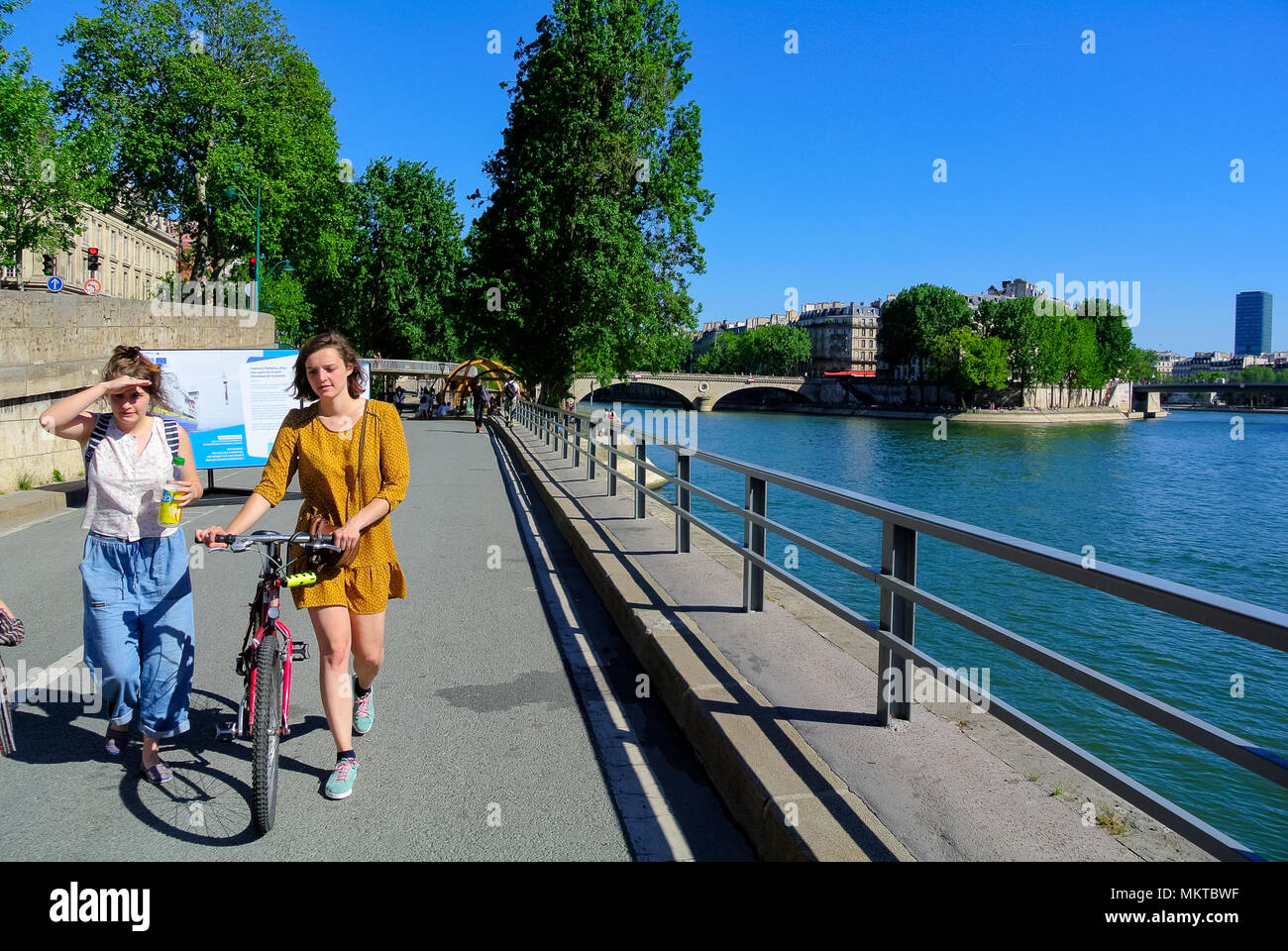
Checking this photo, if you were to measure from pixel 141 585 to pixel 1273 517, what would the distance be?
3236 centimetres

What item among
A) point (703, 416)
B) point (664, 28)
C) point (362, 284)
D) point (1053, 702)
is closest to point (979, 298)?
point (703, 416)

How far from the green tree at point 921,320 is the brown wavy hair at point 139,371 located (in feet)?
380

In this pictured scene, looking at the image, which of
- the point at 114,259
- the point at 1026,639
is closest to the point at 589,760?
the point at 1026,639

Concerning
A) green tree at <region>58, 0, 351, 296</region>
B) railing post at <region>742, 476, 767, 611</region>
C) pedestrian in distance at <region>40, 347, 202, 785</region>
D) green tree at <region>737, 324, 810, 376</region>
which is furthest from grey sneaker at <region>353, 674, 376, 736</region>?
green tree at <region>737, 324, 810, 376</region>

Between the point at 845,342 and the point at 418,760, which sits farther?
the point at 845,342

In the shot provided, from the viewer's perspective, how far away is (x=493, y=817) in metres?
3.77

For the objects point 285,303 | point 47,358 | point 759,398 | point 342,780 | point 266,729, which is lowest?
point 342,780

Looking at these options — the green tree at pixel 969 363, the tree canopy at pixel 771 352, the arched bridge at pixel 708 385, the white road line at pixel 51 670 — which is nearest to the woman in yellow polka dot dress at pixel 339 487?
the white road line at pixel 51 670

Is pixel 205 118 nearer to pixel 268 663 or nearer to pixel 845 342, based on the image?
pixel 268 663

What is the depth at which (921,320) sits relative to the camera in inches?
4737

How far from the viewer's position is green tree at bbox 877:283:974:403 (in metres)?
120

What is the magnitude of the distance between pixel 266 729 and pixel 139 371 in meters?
1.59

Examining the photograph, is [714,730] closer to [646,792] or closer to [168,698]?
[646,792]

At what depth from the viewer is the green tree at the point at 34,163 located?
3234 centimetres
